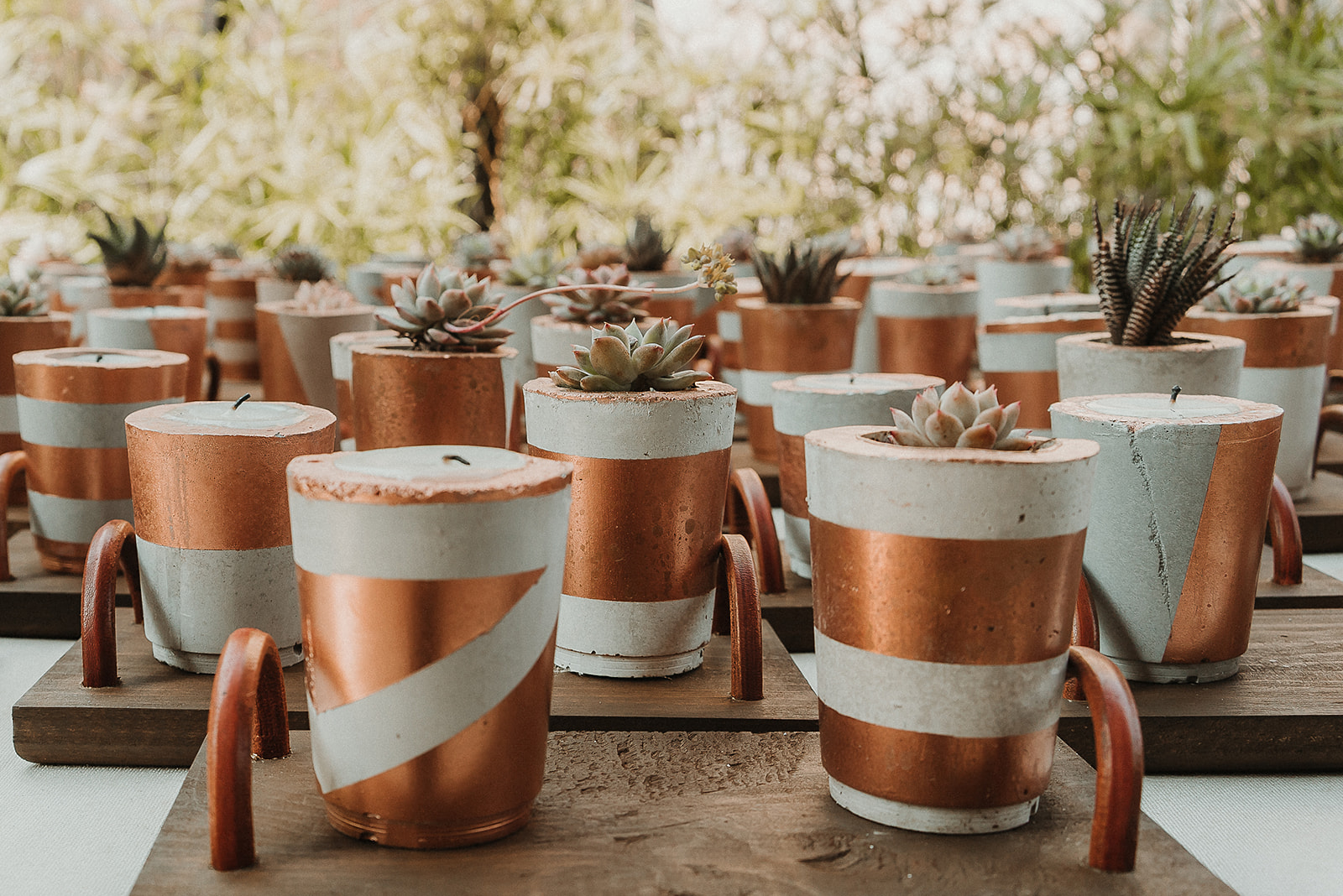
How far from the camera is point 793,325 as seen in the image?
7.76 feet

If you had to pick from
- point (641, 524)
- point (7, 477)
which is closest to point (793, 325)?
point (641, 524)

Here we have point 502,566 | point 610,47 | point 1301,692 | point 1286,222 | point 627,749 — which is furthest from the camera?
point 610,47

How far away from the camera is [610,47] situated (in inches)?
247

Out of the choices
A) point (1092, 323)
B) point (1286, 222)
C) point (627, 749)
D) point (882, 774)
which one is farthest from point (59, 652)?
point (1286, 222)

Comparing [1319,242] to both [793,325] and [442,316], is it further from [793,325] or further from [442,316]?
[442,316]

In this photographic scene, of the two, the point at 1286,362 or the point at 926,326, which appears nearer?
the point at 1286,362

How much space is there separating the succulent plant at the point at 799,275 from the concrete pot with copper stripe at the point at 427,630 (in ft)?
4.54

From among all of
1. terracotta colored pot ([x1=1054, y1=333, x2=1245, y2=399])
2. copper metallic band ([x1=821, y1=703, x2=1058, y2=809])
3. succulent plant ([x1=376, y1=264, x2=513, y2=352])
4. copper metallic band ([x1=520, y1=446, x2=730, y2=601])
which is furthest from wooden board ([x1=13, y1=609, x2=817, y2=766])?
terracotta colored pot ([x1=1054, y1=333, x2=1245, y2=399])

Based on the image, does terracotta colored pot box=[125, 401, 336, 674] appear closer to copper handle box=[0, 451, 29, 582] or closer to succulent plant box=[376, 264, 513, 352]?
succulent plant box=[376, 264, 513, 352]

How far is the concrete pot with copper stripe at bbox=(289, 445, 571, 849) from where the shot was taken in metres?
1.01

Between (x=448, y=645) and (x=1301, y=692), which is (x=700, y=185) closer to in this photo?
(x=1301, y=692)

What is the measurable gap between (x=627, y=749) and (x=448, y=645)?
402mm

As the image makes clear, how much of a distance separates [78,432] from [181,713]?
0.64 metres

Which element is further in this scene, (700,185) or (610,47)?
(610,47)
